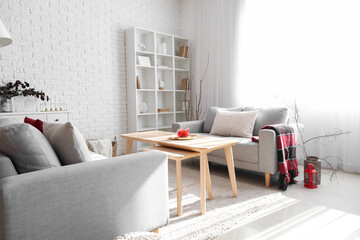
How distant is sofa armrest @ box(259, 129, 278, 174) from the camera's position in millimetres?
2543

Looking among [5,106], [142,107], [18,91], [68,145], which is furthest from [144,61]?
[68,145]

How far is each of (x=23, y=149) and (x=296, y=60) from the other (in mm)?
3472

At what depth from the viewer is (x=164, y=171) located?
161 centimetres

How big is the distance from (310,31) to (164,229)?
3160 mm

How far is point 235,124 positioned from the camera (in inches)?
130

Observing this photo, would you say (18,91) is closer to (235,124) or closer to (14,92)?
(14,92)

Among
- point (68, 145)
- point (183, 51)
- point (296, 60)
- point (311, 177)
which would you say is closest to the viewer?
point (68, 145)

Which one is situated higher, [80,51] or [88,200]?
[80,51]

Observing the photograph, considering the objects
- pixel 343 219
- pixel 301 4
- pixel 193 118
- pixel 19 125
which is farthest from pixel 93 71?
pixel 343 219

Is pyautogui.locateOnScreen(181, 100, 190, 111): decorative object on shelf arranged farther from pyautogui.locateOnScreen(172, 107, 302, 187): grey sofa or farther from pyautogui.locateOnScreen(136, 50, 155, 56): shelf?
pyautogui.locateOnScreen(172, 107, 302, 187): grey sofa

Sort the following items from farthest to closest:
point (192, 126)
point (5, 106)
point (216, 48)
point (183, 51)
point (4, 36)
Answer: point (183, 51) < point (216, 48) < point (192, 126) < point (5, 106) < point (4, 36)

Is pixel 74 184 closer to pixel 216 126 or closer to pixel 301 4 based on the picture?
pixel 216 126

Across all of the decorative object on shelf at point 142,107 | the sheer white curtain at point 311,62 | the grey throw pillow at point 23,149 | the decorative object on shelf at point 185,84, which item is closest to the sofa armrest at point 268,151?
the sheer white curtain at point 311,62

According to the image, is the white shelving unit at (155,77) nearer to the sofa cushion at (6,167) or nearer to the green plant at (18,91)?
the green plant at (18,91)
